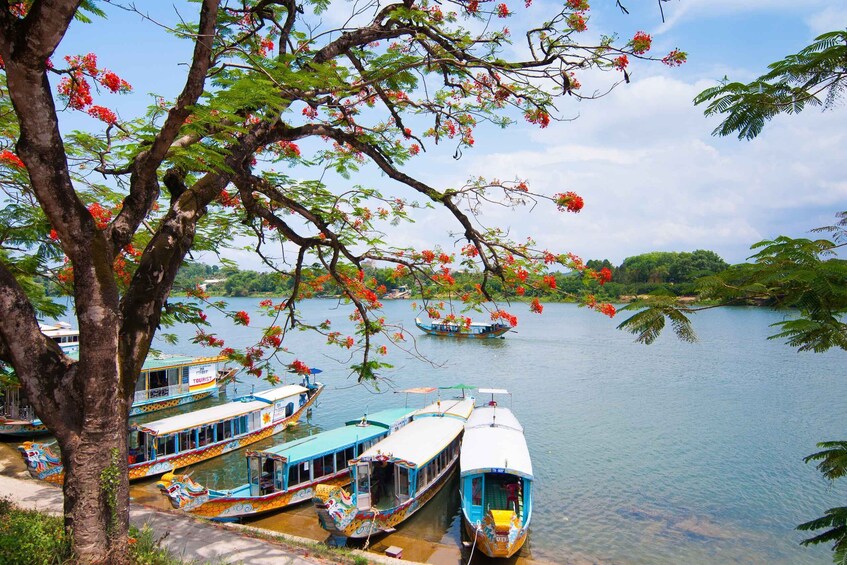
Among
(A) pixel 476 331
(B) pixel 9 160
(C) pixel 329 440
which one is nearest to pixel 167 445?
(C) pixel 329 440

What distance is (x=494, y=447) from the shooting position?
40.7 ft

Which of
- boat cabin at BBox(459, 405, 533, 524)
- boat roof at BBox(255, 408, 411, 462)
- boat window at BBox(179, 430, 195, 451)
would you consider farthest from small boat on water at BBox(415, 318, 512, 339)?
boat cabin at BBox(459, 405, 533, 524)

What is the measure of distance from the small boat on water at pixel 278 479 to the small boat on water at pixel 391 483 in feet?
3.22

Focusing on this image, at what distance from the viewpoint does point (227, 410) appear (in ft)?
56.9

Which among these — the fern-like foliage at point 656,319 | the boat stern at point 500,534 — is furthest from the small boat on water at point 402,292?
the fern-like foliage at point 656,319

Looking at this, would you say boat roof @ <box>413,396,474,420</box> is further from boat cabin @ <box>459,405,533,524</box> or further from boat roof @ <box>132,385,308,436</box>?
boat roof @ <box>132,385,308,436</box>

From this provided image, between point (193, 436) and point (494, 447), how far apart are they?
916cm

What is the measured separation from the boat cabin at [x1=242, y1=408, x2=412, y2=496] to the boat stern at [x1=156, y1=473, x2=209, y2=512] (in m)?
1.17

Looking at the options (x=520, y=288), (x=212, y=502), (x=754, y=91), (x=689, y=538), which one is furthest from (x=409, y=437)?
(x=754, y=91)

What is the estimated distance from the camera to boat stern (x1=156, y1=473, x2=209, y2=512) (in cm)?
1100

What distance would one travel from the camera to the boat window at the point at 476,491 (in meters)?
11.4

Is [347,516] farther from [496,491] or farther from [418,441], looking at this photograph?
[496,491]

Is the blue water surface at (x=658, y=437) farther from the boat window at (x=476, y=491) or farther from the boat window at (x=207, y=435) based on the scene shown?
the boat window at (x=476, y=491)

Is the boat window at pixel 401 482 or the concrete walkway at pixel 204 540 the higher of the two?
the concrete walkway at pixel 204 540
